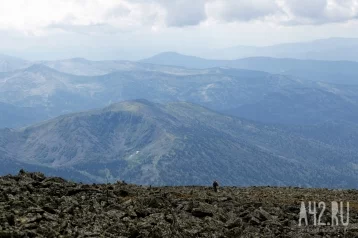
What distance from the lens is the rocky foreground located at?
73.4 ft

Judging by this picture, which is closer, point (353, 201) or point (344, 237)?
point (344, 237)

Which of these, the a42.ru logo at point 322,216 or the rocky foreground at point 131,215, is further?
the a42.ru logo at point 322,216

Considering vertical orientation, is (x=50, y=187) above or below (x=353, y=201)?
above

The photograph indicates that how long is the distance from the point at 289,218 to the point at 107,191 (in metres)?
13.0

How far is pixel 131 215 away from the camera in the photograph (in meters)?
25.7

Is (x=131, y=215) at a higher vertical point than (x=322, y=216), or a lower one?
higher

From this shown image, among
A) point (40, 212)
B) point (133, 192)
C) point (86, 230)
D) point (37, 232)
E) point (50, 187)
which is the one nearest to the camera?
point (37, 232)

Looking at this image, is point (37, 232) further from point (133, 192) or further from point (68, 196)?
point (133, 192)

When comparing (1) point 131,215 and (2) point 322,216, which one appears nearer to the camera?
(1) point 131,215

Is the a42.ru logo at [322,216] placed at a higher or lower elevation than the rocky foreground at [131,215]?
lower

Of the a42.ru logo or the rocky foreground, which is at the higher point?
the rocky foreground

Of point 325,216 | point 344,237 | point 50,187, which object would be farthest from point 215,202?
point 50,187

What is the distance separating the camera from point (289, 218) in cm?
2881

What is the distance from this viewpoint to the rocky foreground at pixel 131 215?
2238 cm
